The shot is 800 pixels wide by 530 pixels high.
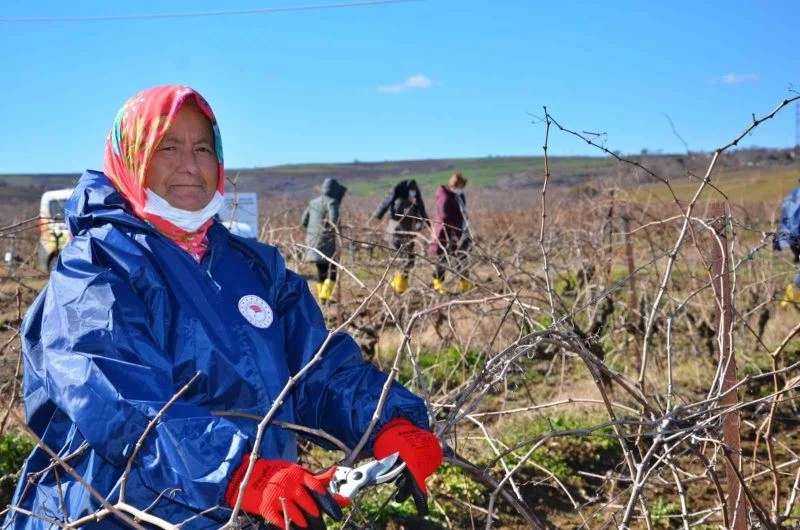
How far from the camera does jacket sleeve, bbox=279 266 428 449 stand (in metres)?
1.96

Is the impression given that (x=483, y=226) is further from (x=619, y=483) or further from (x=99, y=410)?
(x=99, y=410)

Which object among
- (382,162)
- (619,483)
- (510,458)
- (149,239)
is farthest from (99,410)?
(382,162)

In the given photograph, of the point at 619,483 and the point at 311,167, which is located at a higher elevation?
the point at 311,167

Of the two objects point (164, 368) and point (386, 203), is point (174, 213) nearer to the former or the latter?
point (164, 368)

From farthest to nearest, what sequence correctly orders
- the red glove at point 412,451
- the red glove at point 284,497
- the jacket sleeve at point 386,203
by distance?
1. the jacket sleeve at point 386,203
2. the red glove at point 412,451
3. the red glove at point 284,497

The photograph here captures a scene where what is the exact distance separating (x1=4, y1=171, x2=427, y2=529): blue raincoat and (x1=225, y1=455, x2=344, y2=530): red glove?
0.15 ft

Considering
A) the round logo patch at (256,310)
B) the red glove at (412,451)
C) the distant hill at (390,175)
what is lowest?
the red glove at (412,451)

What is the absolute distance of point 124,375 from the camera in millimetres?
1585

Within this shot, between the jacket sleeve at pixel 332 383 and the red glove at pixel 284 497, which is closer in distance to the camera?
the red glove at pixel 284 497

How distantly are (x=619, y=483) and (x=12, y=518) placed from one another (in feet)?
9.15

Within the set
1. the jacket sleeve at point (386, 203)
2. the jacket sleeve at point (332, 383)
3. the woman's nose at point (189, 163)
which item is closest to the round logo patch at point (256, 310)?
the jacket sleeve at point (332, 383)

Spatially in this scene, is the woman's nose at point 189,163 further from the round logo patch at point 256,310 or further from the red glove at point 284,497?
the red glove at point 284,497

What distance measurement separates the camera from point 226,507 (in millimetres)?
1533

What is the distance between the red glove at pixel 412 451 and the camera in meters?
1.80
